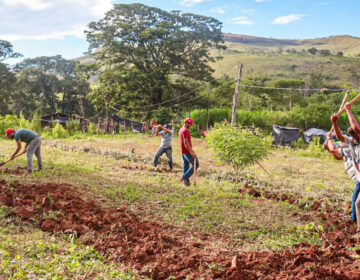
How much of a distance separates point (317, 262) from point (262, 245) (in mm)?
1159

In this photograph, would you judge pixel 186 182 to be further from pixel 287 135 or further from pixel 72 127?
pixel 72 127

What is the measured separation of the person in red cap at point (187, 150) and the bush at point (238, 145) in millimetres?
1185

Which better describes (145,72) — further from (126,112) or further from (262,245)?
Result: (262,245)

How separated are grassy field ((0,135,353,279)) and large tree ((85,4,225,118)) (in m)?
17.5

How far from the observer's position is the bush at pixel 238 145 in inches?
361

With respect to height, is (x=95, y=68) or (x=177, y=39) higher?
(x=177, y=39)

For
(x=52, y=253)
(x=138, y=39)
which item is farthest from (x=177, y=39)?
(x=52, y=253)

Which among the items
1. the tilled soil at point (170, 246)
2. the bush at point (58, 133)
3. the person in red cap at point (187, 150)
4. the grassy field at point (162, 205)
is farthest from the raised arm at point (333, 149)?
the bush at point (58, 133)

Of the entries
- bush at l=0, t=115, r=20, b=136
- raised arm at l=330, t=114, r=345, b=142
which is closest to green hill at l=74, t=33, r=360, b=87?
bush at l=0, t=115, r=20, b=136

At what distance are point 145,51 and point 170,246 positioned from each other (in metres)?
27.5

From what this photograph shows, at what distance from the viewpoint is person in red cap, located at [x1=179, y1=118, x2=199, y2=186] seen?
8312mm

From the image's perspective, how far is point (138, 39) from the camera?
1192 inches

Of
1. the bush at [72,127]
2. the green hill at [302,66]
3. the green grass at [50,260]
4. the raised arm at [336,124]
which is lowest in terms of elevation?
the bush at [72,127]

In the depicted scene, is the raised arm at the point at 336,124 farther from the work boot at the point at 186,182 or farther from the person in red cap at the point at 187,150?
the work boot at the point at 186,182
